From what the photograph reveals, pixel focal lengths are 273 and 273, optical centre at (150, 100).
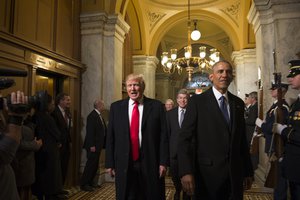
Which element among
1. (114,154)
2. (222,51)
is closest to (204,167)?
(114,154)

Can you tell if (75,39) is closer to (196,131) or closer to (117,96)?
(117,96)

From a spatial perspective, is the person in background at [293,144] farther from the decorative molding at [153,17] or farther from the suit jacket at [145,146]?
the decorative molding at [153,17]

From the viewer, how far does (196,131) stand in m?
2.52

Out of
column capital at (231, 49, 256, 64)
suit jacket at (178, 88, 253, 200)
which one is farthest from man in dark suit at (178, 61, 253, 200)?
column capital at (231, 49, 256, 64)

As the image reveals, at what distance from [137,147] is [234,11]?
9.17 metres

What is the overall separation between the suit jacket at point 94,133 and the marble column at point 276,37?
3.19 metres

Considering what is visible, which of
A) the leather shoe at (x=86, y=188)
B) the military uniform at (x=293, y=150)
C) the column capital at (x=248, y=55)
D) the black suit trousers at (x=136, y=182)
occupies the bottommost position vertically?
the leather shoe at (x=86, y=188)

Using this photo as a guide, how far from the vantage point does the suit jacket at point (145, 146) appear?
2918 mm

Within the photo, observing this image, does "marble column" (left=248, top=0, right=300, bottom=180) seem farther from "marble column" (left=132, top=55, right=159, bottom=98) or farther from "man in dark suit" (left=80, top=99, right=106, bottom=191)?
"marble column" (left=132, top=55, right=159, bottom=98)

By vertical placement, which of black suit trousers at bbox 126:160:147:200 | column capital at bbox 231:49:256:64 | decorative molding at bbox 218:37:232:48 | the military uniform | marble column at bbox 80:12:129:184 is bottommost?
black suit trousers at bbox 126:160:147:200

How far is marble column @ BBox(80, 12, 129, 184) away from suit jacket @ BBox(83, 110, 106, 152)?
2.60 ft

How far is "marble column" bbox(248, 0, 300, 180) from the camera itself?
4906mm

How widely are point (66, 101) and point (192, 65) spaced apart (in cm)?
512

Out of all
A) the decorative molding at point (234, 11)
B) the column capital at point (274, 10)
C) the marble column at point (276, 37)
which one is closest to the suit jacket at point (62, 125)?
the marble column at point (276, 37)
